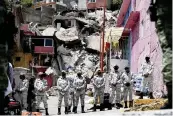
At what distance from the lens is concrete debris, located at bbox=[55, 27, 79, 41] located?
54000 millimetres

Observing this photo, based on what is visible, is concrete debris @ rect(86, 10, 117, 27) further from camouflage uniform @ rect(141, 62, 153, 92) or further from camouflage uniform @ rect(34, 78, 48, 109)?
camouflage uniform @ rect(34, 78, 48, 109)

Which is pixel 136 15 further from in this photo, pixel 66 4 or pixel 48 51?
pixel 66 4

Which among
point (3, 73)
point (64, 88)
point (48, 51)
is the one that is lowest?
point (48, 51)

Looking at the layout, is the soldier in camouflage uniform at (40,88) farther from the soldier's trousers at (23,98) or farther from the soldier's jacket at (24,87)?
the soldier's trousers at (23,98)

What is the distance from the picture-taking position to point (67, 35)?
54.5 m

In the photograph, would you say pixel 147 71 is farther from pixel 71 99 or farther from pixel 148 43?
pixel 148 43

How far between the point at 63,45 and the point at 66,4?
22372 mm

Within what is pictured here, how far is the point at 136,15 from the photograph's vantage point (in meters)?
26.6

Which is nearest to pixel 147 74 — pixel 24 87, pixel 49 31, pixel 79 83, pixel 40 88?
pixel 79 83

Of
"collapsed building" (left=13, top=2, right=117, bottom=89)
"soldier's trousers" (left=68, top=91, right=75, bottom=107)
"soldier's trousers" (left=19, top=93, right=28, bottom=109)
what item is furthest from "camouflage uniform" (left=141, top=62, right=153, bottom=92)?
"collapsed building" (left=13, top=2, right=117, bottom=89)

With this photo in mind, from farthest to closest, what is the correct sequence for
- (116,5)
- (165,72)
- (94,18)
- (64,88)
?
1. (116,5)
2. (94,18)
3. (64,88)
4. (165,72)

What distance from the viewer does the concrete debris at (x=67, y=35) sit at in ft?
177

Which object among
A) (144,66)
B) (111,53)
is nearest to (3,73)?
(144,66)

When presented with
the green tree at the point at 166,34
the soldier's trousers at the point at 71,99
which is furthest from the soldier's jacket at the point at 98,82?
the green tree at the point at 166,34
